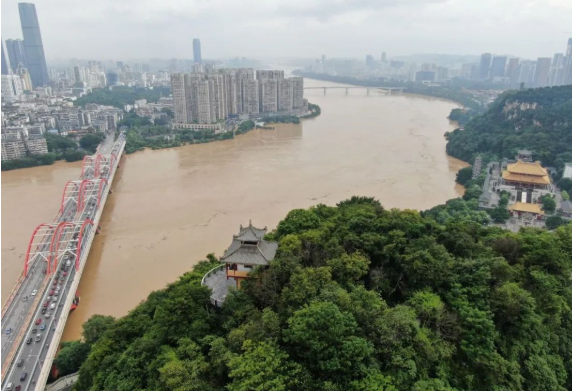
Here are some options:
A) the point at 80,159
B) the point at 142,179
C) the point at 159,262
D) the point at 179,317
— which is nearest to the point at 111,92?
the point at 80,159

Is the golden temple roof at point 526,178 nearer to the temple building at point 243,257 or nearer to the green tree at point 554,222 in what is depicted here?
the green tree at point 554,222

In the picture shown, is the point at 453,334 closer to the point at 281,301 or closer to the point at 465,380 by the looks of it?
the point at 465,380

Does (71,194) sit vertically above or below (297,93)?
below

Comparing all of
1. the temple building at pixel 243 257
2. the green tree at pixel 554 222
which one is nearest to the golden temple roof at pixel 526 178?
the green tree at pixel 554 222

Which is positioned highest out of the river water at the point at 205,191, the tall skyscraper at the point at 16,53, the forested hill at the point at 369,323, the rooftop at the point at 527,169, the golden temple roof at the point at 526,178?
the tall skyscraper at the point at 16,53

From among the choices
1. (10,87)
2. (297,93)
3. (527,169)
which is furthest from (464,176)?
(10,87)

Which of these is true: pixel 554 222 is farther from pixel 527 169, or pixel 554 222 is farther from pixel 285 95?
pixel 285 95
